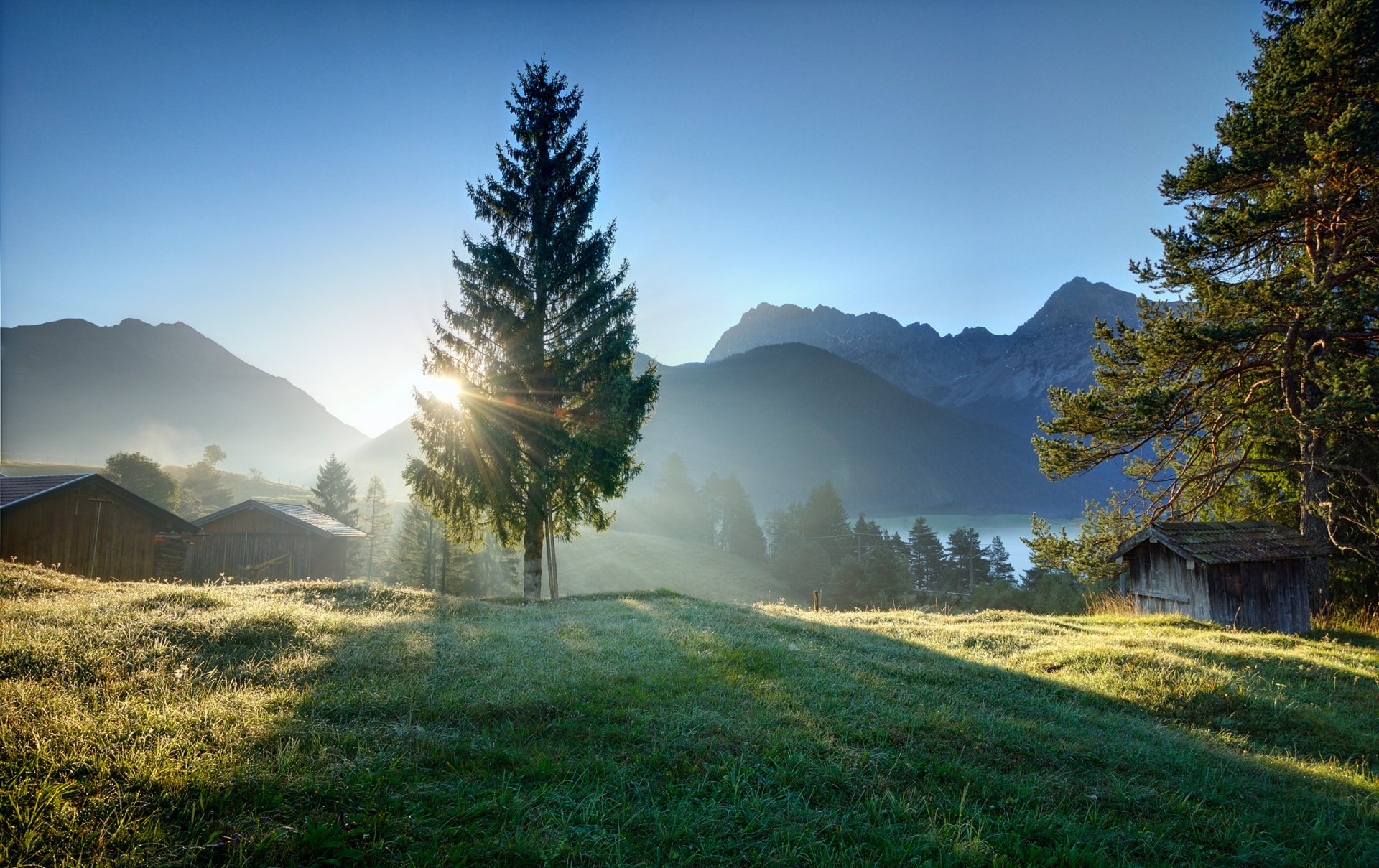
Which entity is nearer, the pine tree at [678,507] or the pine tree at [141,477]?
the pine tree at [141,477]

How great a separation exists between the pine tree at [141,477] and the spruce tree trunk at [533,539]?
4814cm

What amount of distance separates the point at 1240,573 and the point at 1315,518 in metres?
3.13

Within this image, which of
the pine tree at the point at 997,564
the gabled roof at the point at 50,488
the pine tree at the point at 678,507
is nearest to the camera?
the gabled roof at the point at 50,488

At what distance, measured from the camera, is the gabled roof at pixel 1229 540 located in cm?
1483

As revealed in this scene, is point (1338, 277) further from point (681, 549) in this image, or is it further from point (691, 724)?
point (681, 549)

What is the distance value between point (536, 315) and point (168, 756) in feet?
51.3

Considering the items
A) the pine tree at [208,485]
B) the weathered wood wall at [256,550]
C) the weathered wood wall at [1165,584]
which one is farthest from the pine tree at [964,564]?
the pine tree at [208,485]

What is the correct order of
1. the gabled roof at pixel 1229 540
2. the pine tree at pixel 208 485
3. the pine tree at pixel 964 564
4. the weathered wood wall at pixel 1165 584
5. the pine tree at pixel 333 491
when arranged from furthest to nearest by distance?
the pine tree at pixel 208 485 → the pine tree at pixel 333 491 → the pine tree at pixel 964 564 → the weathered wood wall at pixel 1165 584 → the gabled roof at pixel 1229 540

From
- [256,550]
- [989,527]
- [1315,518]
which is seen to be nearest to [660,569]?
[256,550]

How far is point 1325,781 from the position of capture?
221 inches

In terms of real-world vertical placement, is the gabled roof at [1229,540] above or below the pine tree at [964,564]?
above

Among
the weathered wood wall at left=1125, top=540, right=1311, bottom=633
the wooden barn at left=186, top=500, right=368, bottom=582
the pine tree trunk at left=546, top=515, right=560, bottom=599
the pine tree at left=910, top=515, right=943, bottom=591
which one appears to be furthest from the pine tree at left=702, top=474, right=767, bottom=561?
the weathered wood wall at left=1125, top=540, right=1311, bottom=633

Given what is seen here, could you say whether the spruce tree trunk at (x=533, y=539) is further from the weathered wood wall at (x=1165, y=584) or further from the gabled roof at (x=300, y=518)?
the gabled roof at (x=300, y=518)

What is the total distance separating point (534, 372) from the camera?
1800 centimetres
